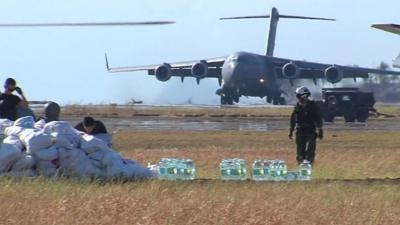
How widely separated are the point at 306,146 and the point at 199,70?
6785cm

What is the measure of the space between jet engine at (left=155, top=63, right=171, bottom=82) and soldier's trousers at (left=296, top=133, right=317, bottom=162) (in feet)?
222

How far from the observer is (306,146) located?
808 inches

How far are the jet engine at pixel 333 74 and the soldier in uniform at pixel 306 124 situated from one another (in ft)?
210

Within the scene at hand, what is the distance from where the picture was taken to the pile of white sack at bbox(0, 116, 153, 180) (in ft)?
48.8

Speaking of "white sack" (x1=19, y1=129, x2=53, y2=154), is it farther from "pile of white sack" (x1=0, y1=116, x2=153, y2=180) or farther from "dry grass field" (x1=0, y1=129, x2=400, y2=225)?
"dry grass field" (x1=0, y1=129, x2=400, y2=225)

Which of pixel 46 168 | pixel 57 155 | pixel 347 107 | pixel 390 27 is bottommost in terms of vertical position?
pixel 347 107

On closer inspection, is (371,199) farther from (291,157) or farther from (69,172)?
(291,157)

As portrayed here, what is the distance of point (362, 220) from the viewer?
11008mm

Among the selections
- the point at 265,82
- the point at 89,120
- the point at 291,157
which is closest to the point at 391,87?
the point at 265,82

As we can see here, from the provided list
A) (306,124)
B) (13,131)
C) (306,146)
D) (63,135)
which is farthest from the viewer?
(306,146)

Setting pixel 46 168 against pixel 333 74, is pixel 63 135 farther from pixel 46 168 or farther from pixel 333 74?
pixel 333 74

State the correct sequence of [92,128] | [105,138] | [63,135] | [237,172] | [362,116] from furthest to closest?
1. [362,116]
2. [92,128]
3. [105,138]
4. [237,172]
5. [63,135]

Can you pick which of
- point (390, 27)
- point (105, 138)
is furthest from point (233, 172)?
point (390, 27)

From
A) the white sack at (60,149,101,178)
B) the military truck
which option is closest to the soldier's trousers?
the white sack at (60,149,101,178)
